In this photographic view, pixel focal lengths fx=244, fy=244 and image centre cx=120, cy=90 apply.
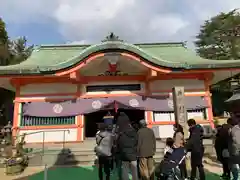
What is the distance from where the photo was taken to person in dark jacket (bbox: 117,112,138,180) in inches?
217

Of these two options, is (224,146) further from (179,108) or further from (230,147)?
(179,108)

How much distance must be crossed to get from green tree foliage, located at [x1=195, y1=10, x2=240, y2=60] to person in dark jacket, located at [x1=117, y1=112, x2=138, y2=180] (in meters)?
22.5

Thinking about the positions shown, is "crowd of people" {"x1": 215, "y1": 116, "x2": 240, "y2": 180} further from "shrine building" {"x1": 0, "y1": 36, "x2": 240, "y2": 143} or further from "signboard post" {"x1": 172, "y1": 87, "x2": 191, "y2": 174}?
"shrine building" {"x1": 0, "y1": 36, "x2": 240, "y2": 143}

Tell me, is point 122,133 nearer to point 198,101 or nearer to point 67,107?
point 67,107

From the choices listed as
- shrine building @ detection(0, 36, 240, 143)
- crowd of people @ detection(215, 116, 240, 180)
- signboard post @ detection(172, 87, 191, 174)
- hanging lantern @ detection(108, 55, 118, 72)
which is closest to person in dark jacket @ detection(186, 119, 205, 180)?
crowd of people @ detection(215, 116, 240, 180)

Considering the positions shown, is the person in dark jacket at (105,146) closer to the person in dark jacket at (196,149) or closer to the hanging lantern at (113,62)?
the person in dark jacket at (196,149)

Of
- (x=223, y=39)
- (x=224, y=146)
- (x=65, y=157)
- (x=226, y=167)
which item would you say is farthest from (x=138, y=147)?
(x=223, y=39)

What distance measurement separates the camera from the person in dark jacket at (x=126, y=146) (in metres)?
5.51

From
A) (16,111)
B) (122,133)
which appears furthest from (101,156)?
(16,111)

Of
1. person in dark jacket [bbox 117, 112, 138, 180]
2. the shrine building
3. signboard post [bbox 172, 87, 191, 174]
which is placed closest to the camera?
person in dark jacket [bbox 117, 112, 138, 180]

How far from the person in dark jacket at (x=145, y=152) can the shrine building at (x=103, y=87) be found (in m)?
5.65

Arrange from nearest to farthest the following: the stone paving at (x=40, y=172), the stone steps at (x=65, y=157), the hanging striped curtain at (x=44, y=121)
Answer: the stone paving at (x=40, y=172)
the stone steps at (x=65, y=157)
the hanging striped curtain at (x=44, y=121)

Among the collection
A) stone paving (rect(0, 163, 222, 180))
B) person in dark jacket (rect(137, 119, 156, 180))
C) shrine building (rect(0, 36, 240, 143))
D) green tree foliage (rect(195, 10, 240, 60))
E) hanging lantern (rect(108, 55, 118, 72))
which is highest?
green tree foliage (rect(195, 10, 240, 60))

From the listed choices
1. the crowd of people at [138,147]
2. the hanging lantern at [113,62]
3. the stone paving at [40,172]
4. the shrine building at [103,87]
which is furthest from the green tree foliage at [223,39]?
the crowd of people at [138,147]
